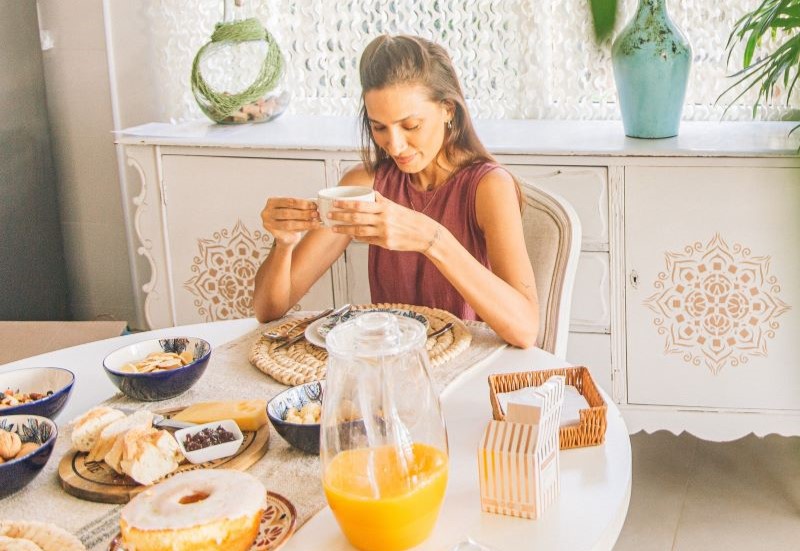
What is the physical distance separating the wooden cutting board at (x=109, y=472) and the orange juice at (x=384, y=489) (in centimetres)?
24

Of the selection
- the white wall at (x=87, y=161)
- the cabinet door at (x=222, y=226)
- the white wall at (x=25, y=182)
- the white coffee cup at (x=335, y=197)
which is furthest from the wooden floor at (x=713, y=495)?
the white wall at (x=25, y=182)

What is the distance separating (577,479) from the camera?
1.12m

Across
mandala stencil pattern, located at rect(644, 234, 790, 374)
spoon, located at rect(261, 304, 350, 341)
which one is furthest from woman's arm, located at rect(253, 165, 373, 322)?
mandala stencil pattern, located at rect(644, 234, 790, 374)

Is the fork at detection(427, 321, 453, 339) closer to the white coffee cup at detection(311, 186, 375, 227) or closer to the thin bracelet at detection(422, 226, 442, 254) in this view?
the thin bracelet at detection(422, 226, 442, 254)

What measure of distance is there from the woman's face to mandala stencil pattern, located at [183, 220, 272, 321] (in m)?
1.01

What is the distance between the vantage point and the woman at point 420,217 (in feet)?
5.16

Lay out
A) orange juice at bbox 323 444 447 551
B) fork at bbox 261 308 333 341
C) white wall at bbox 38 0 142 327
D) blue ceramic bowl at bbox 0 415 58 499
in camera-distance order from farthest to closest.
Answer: white wall at bbox 38 0 142 327, fork at bbox 261 308 333 341, blue ceramic bowl at bbox 0 415 58 499, orange juice at bbox 323 444 447 551

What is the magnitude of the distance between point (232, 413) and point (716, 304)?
61.0 inches

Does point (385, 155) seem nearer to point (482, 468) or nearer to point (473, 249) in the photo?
point (473, 249)

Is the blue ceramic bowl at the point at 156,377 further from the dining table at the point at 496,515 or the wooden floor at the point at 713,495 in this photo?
the wooden floor at the point at 713,495

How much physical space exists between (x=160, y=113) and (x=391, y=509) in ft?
8.31

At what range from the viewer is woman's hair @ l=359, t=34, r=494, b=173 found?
6.01 feet

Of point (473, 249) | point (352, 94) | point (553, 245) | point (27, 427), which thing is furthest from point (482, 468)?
point (352, 94)

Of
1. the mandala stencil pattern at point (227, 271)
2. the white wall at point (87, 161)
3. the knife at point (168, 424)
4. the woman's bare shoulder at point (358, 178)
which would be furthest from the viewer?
the white wall at point (87, 161)
